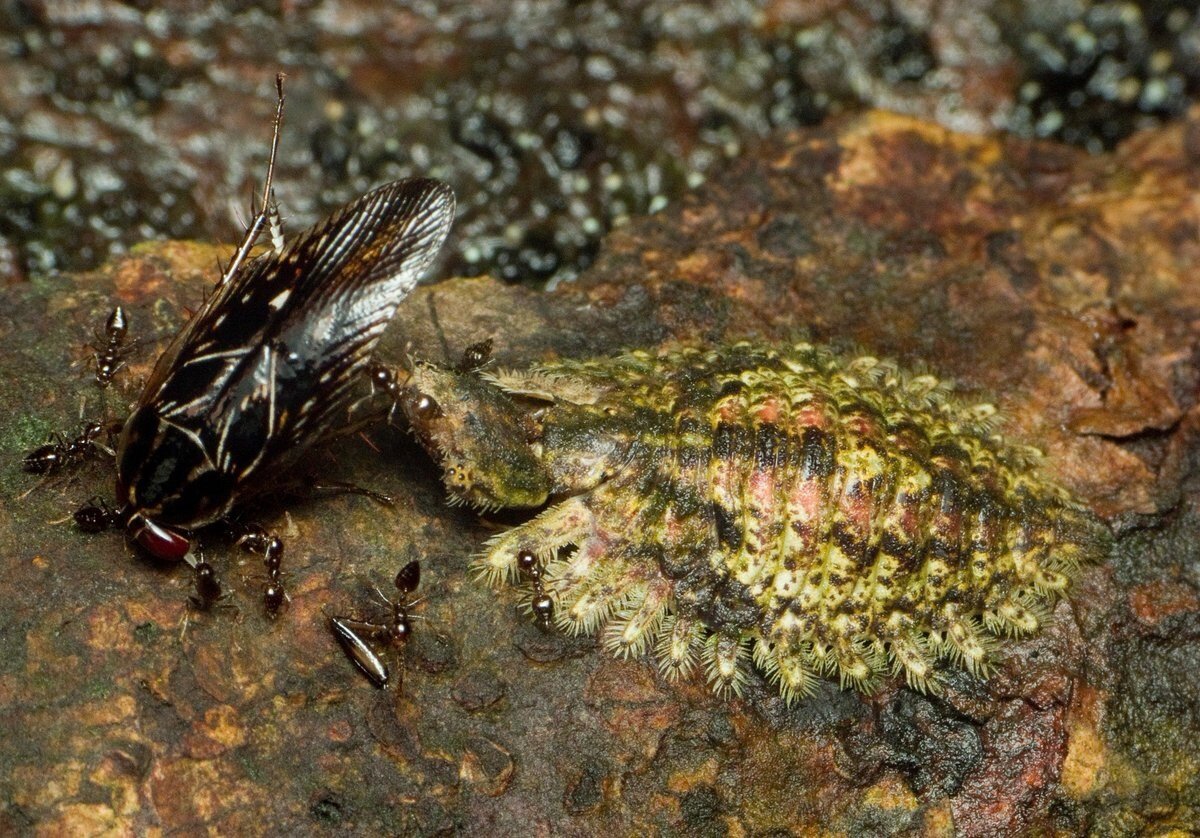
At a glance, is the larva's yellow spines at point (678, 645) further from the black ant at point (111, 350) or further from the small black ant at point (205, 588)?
the black ant at point (111, 350)

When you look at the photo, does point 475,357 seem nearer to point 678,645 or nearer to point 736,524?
point 736,524

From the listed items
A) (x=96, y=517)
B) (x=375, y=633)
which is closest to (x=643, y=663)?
(x=375, y=633)

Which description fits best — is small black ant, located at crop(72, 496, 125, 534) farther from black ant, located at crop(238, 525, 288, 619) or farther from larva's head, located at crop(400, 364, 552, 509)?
larva's head, located at crop(400, 364, 552, 509)

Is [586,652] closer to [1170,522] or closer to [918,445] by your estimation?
[918,445]

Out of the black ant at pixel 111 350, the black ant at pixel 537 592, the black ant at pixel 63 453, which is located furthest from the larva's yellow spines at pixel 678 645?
the black ant at pixel 111 350

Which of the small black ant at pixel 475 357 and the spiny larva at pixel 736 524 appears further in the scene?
the small black ant at pixel 475 357

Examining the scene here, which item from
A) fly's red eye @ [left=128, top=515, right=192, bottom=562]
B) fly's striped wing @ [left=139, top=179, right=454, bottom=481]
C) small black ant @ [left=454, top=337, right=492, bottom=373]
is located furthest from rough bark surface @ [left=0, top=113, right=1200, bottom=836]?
fly's striped wing @ [left=139, top=179, right=454, bottom=481]

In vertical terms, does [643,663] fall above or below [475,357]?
below

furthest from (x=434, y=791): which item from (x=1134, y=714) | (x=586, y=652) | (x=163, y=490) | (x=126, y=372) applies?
(x=1134, y=714)
